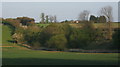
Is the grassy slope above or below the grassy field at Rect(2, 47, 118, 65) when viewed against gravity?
below

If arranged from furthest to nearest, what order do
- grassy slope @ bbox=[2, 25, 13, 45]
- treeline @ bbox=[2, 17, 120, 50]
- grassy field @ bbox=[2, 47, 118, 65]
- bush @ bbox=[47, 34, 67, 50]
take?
grassy slope @ bbox=[2, 25, 13, 45]
bush @ bbox=[47, 34, 67, 50]
treeline @ bbox=[2, 17, 120, 50]
grassy field @ bbox=[2, 47, 118, 65]

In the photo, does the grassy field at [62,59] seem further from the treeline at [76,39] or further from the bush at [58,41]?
the bush at [58,41]

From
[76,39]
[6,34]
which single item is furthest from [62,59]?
[6,34]

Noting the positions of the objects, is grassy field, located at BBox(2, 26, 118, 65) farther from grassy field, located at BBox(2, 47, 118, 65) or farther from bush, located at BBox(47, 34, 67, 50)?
bush, located at BBox(47, 34, 67, 50)

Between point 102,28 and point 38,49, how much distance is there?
27.3 feet

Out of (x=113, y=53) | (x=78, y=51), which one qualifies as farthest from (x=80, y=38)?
(x=113, y=53)

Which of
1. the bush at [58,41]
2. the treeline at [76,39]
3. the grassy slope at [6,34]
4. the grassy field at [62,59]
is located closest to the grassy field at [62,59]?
the grassy field at [62,59]

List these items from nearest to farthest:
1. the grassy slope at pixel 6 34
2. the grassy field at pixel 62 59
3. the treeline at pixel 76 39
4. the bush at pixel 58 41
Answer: the grassy field at pixel 62 59, the treeline at pixel 76 39, the bush at pixel 58 41, the grassy slope at pixel 6 34

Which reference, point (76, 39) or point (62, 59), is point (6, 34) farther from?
point (62, 59)

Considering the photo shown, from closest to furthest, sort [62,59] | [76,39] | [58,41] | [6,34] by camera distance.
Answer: [62,59] < [76,39] < [58,41] < [6,34]

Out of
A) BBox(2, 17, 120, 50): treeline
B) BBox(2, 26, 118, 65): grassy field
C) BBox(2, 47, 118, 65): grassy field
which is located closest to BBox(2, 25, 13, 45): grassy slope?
BBox(2, 17, 120, 50): treeline

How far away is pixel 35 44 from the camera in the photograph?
34.8 meters

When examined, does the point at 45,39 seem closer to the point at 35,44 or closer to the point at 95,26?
the point at 35,44

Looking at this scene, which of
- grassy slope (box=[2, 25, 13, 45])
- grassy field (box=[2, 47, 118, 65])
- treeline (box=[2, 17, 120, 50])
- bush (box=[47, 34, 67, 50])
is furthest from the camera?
grassy slope (box=[2, 25, 13, 45])
